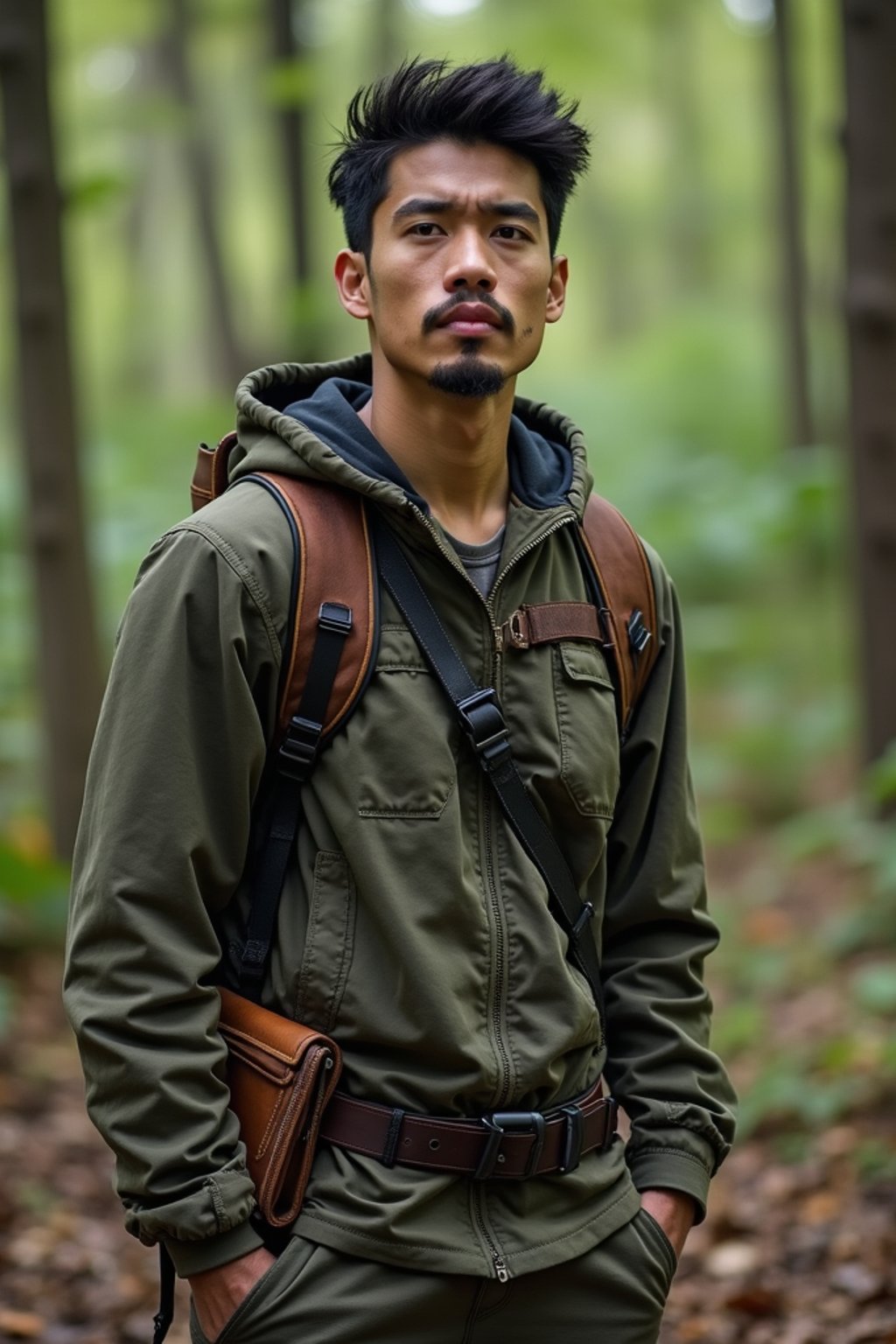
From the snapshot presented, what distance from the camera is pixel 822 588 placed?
42.7ft

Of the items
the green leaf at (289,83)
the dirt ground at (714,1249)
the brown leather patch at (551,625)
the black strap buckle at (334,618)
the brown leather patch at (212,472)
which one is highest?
the green leaf at (289,83)

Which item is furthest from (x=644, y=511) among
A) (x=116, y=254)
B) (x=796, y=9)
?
(x=116, y=254)

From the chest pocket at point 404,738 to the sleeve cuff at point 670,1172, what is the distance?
84 centimetres

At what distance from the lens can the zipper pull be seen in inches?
88.8

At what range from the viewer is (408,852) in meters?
2.28

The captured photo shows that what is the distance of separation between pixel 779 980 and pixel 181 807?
16.0ft

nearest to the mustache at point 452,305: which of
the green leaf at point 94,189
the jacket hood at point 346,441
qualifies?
the jacket hood at point 346,441

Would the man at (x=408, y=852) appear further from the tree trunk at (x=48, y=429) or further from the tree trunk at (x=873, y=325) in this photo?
the tree trunk at (x=873, y=325)

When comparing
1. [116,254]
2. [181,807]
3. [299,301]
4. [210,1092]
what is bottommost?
[210,1092]

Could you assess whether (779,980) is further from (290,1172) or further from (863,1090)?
(290,1172)

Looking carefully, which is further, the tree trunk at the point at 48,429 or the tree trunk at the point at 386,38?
the tree trunk at the point at 386,38

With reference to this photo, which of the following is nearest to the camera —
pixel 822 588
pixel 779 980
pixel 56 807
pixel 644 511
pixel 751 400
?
pixel 779 980

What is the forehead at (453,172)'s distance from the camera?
254cm

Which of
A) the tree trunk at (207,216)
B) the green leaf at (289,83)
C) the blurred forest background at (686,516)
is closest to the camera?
the blurred forest background at (686,516)
